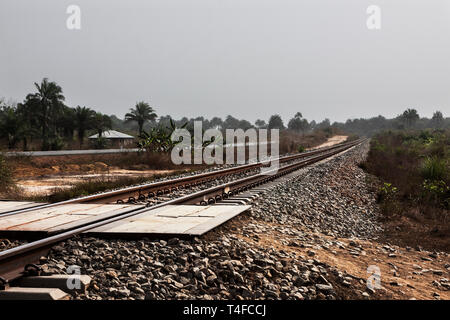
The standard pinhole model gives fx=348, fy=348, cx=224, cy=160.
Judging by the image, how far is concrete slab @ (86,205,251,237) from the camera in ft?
15.3

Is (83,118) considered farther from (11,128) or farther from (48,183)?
(48,183)

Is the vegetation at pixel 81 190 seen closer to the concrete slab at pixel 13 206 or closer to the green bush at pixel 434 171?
the concrete slab at pixel 13 206

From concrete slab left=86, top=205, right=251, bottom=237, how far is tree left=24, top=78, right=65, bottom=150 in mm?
49862

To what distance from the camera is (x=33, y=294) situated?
2.95m

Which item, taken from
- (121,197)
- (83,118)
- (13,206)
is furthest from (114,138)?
Result: (13,206)

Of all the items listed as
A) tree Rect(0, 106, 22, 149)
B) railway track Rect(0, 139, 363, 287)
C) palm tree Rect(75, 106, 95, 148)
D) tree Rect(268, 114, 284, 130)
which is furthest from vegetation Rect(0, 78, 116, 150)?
tree Rect(268, 114, 284, 130)

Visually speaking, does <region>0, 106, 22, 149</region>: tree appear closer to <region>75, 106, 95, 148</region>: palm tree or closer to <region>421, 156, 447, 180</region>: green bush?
<region>75, 106, 95, 148</region>: palm tree

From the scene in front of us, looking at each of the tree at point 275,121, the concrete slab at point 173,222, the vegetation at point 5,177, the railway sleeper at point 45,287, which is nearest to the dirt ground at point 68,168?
the vegetation at point 5,177

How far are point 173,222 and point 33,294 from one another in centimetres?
250

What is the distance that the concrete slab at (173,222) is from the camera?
15.3 feet

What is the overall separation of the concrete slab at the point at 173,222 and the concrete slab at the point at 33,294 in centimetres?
159

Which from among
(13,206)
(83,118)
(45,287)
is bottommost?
(45,287)
